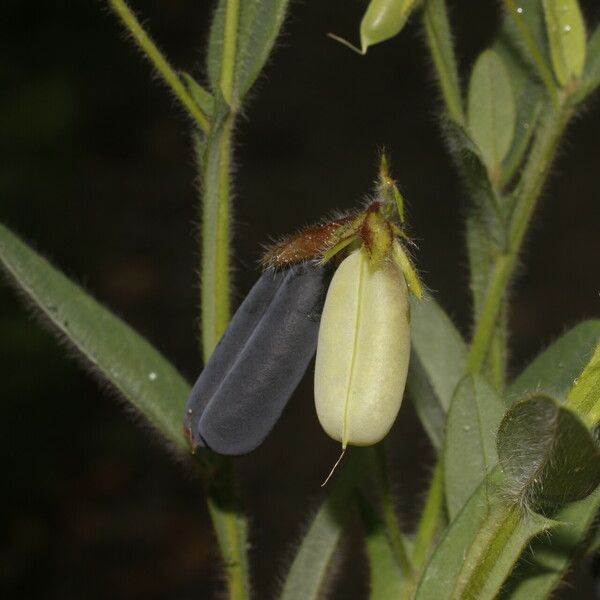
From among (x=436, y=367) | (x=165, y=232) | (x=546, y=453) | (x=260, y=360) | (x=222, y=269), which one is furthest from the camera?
(x=165, y=232)

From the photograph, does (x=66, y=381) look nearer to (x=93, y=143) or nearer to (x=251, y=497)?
(x=251, y=497)

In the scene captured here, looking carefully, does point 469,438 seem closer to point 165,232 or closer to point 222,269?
point 222,269

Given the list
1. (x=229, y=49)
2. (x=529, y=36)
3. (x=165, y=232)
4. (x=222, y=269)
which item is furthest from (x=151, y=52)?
(x=165, y=232)

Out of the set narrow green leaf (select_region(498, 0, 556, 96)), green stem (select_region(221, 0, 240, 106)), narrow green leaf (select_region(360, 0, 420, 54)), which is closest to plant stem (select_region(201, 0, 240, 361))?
green stem (select_region(221, 0, 240, 106))

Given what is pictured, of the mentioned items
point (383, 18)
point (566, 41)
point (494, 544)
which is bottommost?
point (494, 544)

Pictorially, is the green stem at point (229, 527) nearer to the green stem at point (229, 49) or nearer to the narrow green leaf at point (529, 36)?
the green stem at point (229, 49)
